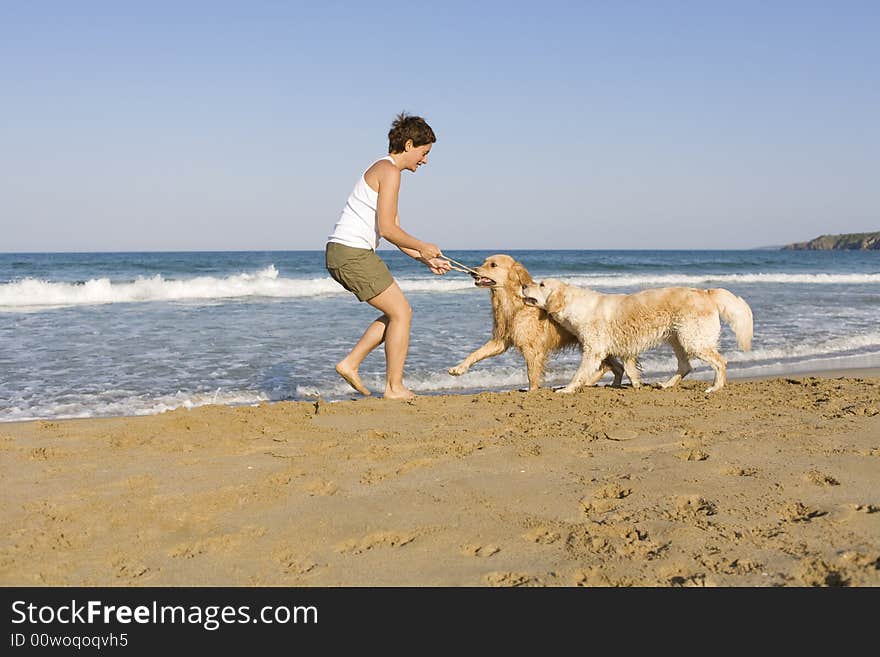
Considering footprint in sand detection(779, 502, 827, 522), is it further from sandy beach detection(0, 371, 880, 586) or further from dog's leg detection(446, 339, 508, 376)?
dog's leg detection(446, 339, 508, 376)

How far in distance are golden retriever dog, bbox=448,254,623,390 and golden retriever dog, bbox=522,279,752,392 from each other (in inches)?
4.3

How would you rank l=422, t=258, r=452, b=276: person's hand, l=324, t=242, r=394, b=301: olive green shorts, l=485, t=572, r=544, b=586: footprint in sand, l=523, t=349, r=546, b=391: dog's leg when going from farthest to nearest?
l=523, t=349, r=546, b=391: dog's leg < l=422, t=258, r=452, b=276: person's hand < l=324, t=242, r=394, b=301: olive green shorts < l=485, t=572, r=544, b=586: footprint in sand

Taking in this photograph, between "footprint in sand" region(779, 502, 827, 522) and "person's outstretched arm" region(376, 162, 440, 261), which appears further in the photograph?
"person's outstretched arm" region(376, 162, 440, 261)

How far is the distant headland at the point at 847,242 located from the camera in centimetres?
8388

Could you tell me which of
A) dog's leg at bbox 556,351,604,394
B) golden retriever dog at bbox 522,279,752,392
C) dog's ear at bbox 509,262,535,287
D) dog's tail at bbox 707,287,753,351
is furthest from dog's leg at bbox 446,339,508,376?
dog's tail at bbox 707,287,753,351

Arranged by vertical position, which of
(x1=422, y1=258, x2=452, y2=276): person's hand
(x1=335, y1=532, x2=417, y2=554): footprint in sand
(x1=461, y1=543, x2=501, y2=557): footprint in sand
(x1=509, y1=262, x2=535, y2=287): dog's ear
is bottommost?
(x1=335, y1=532, x2=417, y2=554): footprint in sand

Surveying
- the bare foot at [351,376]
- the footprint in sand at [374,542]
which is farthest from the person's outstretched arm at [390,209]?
the footprint in sand at [374,542]

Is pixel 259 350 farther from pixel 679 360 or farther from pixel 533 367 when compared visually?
pixel 679 360

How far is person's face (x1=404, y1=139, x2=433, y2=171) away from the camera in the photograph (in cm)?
565

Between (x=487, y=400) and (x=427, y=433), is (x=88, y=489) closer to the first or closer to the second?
(x=427, y=433)

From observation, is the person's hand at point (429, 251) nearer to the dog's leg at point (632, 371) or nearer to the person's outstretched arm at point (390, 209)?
the person's outstretched arm at point (390, 209)

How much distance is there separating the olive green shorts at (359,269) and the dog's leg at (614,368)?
248cm

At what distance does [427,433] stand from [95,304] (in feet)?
47.1
